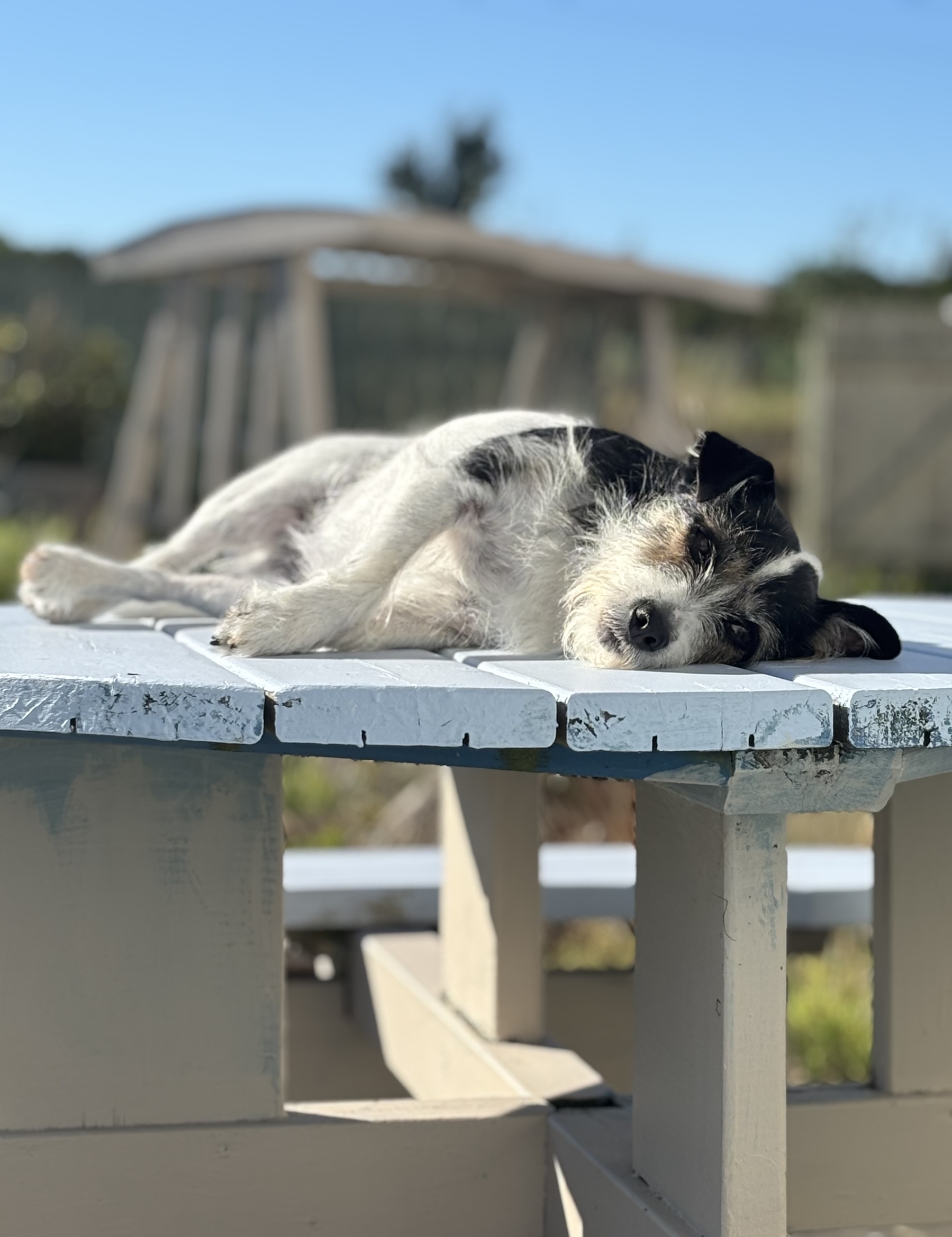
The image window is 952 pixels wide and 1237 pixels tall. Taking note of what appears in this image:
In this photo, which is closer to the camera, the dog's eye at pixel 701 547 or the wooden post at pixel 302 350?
the dog's eye at pixel 701 547

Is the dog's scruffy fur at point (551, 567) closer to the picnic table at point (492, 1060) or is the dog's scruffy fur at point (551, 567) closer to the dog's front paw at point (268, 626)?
the dog's front paw at point (268, 626)

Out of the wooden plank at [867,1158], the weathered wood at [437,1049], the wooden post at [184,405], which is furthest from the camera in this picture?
the wooden post at [184,405]

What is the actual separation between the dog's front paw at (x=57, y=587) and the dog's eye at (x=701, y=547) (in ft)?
Result: 3.93

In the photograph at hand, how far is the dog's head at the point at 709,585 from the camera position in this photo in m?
2.25

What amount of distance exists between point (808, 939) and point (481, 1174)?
8.02 feet

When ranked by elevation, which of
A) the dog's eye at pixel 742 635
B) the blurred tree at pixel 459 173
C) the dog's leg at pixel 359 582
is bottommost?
the dog's eye at pixel 742 635

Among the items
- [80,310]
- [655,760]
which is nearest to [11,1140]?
[655,760]

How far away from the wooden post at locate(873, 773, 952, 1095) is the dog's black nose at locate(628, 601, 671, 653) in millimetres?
502

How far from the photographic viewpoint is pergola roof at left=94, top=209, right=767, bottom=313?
897cm

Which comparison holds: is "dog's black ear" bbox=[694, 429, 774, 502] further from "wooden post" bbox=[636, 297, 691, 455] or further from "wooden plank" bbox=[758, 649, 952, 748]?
"wooden post" bbox=[636, 297, 691, 455]

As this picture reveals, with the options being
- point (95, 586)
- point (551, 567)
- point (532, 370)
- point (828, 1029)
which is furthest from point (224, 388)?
point (551, 567)

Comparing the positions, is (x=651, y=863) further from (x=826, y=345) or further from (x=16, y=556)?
(x=826, y=345)

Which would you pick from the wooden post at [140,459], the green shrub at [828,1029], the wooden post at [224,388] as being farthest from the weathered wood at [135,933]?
the wooden post at [224,388]

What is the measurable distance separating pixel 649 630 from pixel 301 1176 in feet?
3.20
